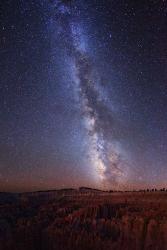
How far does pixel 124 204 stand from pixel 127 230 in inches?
141

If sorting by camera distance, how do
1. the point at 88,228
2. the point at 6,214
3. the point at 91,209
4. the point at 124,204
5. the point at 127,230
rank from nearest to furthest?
the point at 127,230 → the point at 88,228 → the point at 91,209 → the point at 124,204 → the point at 6,214

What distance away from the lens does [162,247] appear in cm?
805

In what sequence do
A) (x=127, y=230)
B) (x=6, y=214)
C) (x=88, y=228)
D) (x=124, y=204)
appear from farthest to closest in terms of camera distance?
(x=6, y=214), (x=124, y=204), (x=88, y=228), (x=127, y=230)

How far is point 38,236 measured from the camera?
9461mm

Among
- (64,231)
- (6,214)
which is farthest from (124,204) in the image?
(6,214)

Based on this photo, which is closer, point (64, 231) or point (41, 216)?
point (64, 231)

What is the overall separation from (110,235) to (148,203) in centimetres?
316

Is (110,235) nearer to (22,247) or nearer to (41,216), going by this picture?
(22,247)

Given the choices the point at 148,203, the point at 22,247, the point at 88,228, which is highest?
the point at 148,203

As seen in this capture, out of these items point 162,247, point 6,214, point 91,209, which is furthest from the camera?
point 6,214

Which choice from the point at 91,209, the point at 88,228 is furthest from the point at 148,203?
→ the point at 88,228

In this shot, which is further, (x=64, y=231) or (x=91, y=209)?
(x=91, y=209)

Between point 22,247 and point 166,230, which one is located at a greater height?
point 166,230

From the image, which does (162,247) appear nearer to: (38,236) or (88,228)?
(88,228)
